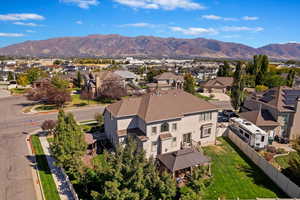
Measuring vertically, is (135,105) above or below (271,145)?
above

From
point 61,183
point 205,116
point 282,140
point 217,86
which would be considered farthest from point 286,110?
point 217,86

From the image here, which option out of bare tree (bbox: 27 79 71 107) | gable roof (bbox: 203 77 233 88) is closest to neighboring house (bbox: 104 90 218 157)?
bare tree (bbox: 27 79 71 107)

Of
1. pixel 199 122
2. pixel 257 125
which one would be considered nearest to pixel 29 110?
pixel 199 122

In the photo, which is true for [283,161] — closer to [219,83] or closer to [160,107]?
[160,107]

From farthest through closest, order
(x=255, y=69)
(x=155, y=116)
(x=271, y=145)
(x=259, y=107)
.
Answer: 1. (x=255, y=69)
2. (x=259, y=107)
3. (x=271, y=145)
4. (x=155, y=116)

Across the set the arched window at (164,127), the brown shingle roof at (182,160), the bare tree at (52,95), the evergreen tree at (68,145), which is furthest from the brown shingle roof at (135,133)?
the bare tree at (52,95)

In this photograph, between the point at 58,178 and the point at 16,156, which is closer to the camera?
the point at 58,178

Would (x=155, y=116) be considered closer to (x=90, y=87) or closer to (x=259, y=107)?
(x=259, y=107)
